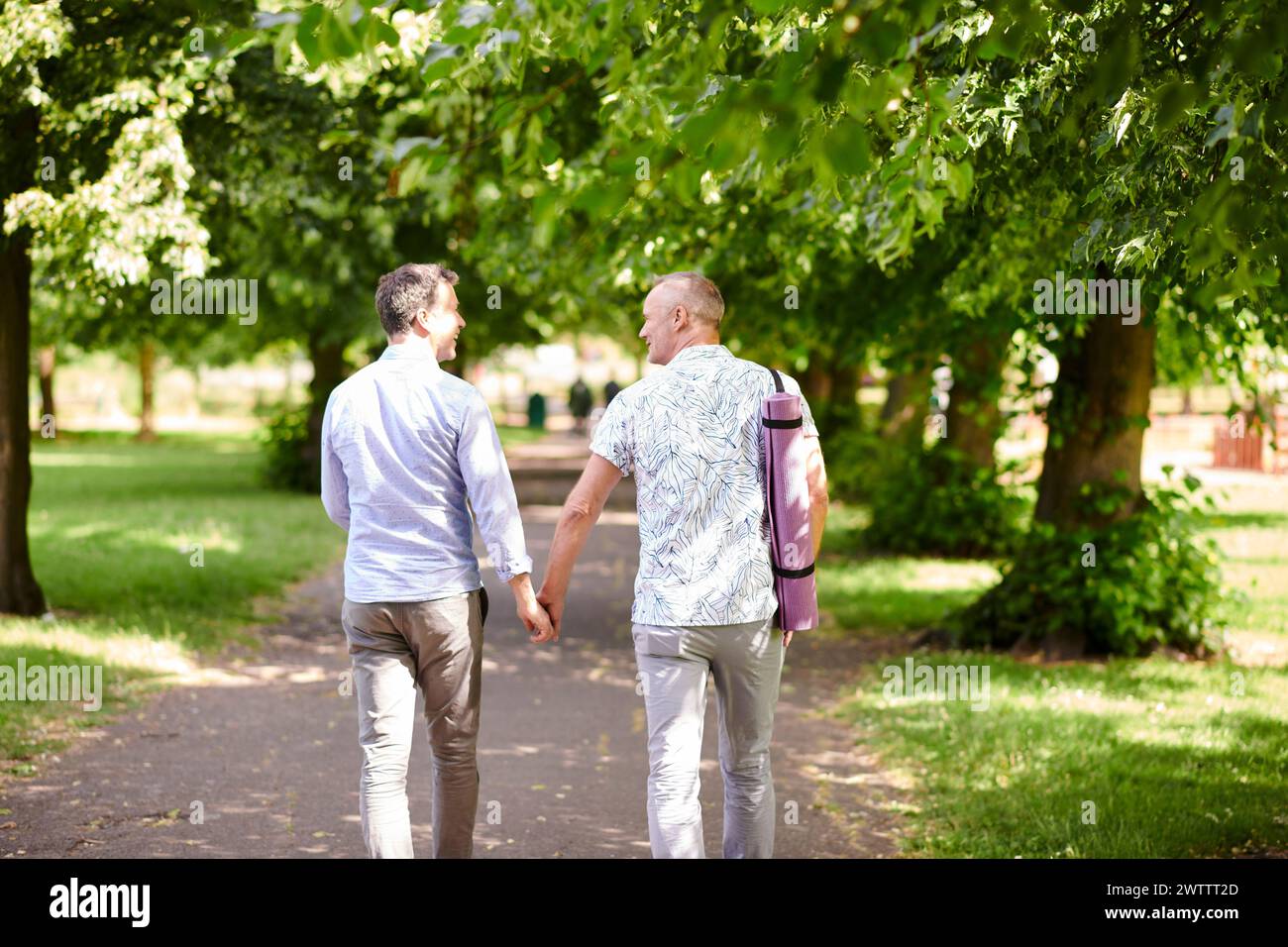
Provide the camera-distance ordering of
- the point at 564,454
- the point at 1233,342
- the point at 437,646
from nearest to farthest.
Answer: the point at 437,646 < the point at 1233,342 < the point at 564,454

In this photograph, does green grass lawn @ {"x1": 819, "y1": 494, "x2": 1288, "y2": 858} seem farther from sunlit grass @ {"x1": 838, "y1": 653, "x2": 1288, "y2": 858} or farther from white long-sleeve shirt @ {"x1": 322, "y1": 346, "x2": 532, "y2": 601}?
white long-sleeve shirt @ {"x1": 322, "y1": 346, "x2": 532, "y2": 601}

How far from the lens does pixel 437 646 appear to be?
434 cm

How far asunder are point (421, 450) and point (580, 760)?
3173 millimetres

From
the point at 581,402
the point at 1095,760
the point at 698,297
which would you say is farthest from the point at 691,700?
the point at 581,402

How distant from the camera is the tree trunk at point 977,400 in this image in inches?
483

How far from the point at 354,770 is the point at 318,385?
712 inches

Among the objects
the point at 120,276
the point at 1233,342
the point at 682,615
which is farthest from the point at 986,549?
the point at 682,615

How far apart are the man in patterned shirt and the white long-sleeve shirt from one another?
1.02 feet

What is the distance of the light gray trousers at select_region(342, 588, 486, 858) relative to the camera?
4.32m

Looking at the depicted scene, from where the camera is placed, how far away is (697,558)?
4.12 m

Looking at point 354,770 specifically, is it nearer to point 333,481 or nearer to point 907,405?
point 333,481

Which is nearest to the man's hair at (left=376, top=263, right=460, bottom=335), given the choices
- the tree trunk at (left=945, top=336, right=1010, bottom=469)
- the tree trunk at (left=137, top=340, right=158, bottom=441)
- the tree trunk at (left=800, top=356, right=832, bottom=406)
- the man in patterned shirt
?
the man in patterned shirt

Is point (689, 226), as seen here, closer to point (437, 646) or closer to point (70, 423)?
point (437, 646)
